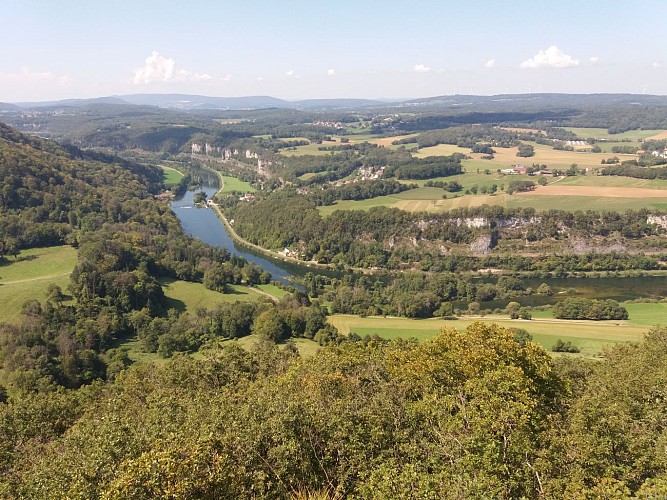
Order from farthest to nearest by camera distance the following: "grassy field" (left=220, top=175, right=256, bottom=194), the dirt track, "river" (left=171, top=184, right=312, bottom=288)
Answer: "grassy field" (left=220, top=175, right=256, bottom=194), the dirt track, "river" (left=171, top=184, right=312, bottom=288)

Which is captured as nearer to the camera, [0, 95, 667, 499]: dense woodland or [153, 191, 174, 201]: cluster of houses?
[0, 95, 667, 499]: dense woodland

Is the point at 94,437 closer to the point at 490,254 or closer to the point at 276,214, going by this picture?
the point at 490,254

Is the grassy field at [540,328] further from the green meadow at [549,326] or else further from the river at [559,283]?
the river at [559,283]

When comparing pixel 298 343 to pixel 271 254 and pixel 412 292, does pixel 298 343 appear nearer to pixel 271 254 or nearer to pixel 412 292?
pixel 412 292

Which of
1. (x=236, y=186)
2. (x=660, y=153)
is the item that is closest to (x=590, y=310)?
(x=236, y=186)

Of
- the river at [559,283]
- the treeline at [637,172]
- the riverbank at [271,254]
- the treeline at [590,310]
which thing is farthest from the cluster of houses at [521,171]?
the treeline at [590,310]

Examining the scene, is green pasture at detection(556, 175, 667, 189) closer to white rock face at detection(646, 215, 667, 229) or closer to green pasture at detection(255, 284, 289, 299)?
white rock face at detection(646, 215, 667, 229)

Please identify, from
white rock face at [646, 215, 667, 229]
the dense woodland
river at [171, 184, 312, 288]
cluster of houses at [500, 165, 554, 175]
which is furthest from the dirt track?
river at [171, 184, 312, 288]
